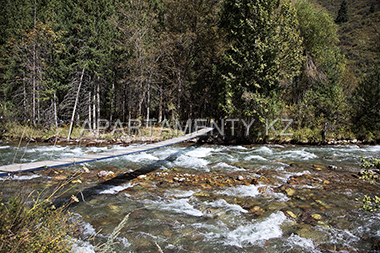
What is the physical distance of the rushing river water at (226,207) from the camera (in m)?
3.03

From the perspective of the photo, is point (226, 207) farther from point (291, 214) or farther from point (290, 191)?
point (290, 191)

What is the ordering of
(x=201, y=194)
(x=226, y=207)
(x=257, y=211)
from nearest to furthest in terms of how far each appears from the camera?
(x=257, y=211) → (x=226, y=207) → (x=201, y=194)

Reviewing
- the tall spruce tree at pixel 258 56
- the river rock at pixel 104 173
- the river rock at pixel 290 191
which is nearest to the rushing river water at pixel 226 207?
the river rock at pixel 290 191

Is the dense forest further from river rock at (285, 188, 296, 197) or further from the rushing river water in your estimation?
river rock at (285, 188, 296, 197)

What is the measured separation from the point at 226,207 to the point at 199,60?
514 inches

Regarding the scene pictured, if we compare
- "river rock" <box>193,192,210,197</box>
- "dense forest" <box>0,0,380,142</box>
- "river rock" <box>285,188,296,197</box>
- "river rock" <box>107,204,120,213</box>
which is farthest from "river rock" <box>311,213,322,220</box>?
"dense forest" <box>0,0,380,142</box>

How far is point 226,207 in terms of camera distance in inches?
159

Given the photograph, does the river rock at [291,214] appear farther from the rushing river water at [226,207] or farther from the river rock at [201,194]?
the river rock at [201,194]

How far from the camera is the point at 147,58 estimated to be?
45.4 feet

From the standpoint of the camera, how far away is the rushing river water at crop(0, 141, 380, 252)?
9.94ft

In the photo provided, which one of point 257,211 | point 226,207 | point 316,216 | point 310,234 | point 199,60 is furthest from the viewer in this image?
point 199,60

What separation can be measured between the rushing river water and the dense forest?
604 cm

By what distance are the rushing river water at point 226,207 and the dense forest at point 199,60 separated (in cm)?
604

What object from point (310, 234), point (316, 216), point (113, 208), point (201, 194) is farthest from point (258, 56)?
point (113, 208)
